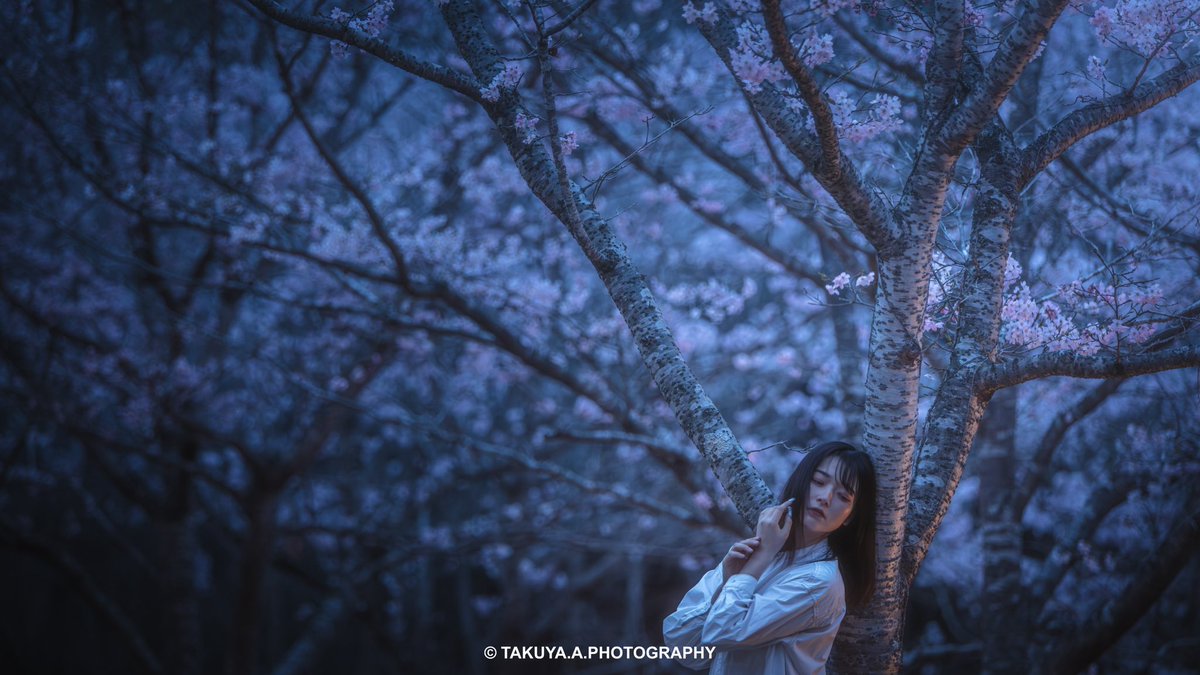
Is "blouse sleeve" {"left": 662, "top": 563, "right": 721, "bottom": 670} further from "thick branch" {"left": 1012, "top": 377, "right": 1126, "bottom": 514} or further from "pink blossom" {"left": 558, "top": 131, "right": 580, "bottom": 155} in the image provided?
"thick branch" {"left": 1012, "top": 377, "right": 1126, "bottom": 514}

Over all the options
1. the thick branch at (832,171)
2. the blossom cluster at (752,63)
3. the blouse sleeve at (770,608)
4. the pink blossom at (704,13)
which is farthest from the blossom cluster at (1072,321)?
the pink blossom at (704,13)

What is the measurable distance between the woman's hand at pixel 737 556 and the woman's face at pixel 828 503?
20 centimetres

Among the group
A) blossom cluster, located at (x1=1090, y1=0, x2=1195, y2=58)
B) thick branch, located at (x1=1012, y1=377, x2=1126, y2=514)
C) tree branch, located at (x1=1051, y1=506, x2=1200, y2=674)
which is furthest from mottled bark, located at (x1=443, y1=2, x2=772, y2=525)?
thick branch, located at (x1=1012, y1=377, x2=1126, y2=514)

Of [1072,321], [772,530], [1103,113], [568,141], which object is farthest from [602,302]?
[772,530]

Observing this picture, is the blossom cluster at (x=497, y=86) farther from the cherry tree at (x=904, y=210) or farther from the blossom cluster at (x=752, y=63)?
the blossom cluster at (x=752, y=63)

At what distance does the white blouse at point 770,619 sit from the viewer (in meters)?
2.22

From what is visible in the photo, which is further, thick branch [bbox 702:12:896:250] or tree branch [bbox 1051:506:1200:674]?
tree branch [bbox 1051:506:1200:674]

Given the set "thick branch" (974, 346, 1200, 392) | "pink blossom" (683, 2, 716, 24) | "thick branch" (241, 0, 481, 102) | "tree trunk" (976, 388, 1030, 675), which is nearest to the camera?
"thick branch" (974, 346, 1200, 392)

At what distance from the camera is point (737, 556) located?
2344 mm

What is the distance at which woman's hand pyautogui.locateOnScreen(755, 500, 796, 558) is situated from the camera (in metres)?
2.31

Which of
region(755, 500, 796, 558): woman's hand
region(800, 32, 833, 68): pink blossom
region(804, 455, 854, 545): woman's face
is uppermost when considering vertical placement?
region(800, 32, 833, 68): pink blossom

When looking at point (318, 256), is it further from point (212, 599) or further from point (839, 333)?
point (212, 599)

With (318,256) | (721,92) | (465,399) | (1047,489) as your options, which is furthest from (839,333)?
(465,399)

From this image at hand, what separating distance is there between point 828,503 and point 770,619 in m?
0.39
